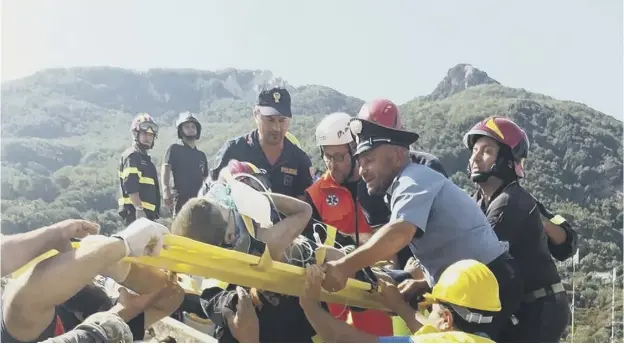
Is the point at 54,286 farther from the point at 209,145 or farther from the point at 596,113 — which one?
the point at 596,113

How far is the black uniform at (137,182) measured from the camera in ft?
29.2

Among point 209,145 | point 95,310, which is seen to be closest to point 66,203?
point 209,145

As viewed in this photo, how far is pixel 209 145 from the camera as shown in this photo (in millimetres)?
53906

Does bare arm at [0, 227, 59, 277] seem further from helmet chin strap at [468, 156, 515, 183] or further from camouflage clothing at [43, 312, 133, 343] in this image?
helmet chin strap at [468, 156, 515, 183]

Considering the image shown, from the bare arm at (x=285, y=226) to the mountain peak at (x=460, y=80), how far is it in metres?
76.9

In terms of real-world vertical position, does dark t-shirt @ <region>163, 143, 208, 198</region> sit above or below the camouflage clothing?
below

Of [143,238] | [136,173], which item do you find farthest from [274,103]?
[136,173]

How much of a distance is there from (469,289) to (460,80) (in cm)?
8190

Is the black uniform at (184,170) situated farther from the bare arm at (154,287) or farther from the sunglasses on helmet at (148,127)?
the bare arm at (154,287)

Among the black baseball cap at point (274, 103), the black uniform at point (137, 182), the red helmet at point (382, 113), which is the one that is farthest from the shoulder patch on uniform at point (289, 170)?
the black uniform at point (137, 182)

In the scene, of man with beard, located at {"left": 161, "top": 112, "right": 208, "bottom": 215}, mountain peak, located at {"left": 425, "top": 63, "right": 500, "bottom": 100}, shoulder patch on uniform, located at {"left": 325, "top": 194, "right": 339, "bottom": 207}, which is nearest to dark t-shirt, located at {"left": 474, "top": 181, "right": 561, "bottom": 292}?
shoulder patch on uniform, located at {"left": 325, "top": 194, "right": 339, "bottom": 207}

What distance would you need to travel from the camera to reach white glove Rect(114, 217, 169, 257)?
3.01 meters

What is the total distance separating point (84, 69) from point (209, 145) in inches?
1534

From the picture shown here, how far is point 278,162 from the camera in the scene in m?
5.84
